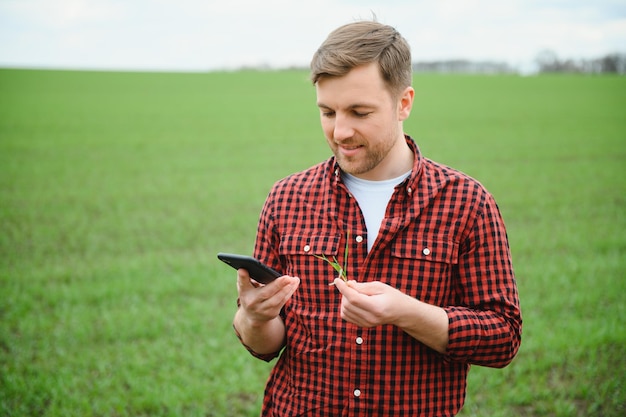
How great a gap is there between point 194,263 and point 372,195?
20.8 ft

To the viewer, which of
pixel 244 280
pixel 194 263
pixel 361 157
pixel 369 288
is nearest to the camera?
pixel 369 288

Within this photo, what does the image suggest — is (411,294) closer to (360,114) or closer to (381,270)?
(381,270)

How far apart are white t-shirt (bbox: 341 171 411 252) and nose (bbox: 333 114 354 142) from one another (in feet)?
0.75

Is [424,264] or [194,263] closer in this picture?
[424,264]

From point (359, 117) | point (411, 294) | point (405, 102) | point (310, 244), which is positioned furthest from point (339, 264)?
point (405, 102)

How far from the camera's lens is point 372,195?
7.69 feet

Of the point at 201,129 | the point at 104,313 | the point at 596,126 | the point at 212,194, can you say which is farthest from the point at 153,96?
the point at 104,313

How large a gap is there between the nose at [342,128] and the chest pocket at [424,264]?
433 millimetres

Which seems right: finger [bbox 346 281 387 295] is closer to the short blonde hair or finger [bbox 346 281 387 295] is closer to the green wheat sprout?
the green wheat sprout

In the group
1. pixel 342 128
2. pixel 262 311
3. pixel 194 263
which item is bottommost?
pixel 194 263

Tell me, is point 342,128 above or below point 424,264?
above

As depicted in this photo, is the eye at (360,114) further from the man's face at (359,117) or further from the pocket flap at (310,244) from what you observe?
the pocket flap at (310,244)

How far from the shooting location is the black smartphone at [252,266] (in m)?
2.01

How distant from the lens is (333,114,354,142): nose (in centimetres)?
219
